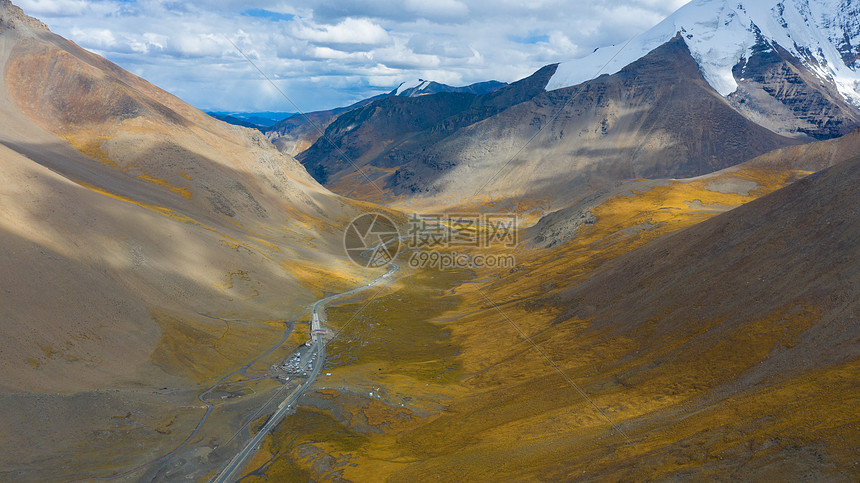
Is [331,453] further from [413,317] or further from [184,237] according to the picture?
[184,237]

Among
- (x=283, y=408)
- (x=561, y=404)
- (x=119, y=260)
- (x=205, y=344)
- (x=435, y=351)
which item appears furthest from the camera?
(x=119, y=260)

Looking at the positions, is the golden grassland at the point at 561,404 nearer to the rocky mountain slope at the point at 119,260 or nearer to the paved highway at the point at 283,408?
the paved highway at the point at 283,408

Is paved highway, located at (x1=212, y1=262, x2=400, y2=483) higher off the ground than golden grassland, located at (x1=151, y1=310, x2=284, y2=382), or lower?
lower

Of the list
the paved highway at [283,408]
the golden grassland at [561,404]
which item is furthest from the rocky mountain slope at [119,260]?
the golden grassland at [561,404]

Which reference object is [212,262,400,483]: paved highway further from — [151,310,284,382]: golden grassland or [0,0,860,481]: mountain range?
[151,310,284,382]: golden grassland

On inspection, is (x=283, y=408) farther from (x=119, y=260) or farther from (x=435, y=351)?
(x=119, y=260)

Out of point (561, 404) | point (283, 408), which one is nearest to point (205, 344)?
point (283, 408)

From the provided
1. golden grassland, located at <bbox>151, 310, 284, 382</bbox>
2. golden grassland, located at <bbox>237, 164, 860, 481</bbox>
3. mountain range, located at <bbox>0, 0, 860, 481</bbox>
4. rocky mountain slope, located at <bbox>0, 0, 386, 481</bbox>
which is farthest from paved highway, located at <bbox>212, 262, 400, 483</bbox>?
golden grassland, located at <bbox>151, 310, 284, 382</bbox>

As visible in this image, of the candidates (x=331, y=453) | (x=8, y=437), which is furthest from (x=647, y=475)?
(x=8, y=437)
